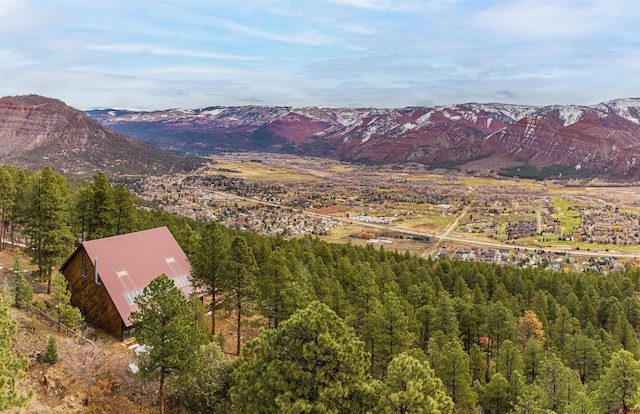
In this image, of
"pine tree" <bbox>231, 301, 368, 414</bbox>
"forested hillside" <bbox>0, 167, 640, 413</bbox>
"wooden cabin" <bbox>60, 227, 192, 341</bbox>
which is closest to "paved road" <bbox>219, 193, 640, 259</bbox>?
"forested hillside" <bbox>0, 167, 640, 413</bbox>

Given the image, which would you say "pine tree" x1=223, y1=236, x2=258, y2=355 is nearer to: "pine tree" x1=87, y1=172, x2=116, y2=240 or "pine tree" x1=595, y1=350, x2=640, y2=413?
"pine tree" x1=87, y1=172, x2=116, y2=240

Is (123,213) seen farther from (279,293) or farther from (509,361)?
(509,361)

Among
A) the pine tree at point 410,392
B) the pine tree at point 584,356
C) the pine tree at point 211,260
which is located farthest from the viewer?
the pine tree at point 584,356

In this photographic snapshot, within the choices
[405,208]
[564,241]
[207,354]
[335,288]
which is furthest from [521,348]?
[405,208]

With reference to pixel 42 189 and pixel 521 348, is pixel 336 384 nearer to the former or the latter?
pixel 42 189

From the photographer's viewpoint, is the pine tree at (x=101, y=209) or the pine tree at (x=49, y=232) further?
the pine tree at (x=101, y=209)

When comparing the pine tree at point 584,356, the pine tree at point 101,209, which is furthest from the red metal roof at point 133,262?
the pine tree at point 584,356

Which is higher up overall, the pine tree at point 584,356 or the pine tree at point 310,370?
the pine tree at point 310,370

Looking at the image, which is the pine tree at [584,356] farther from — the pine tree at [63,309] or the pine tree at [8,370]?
the pine tree at [8,370]
